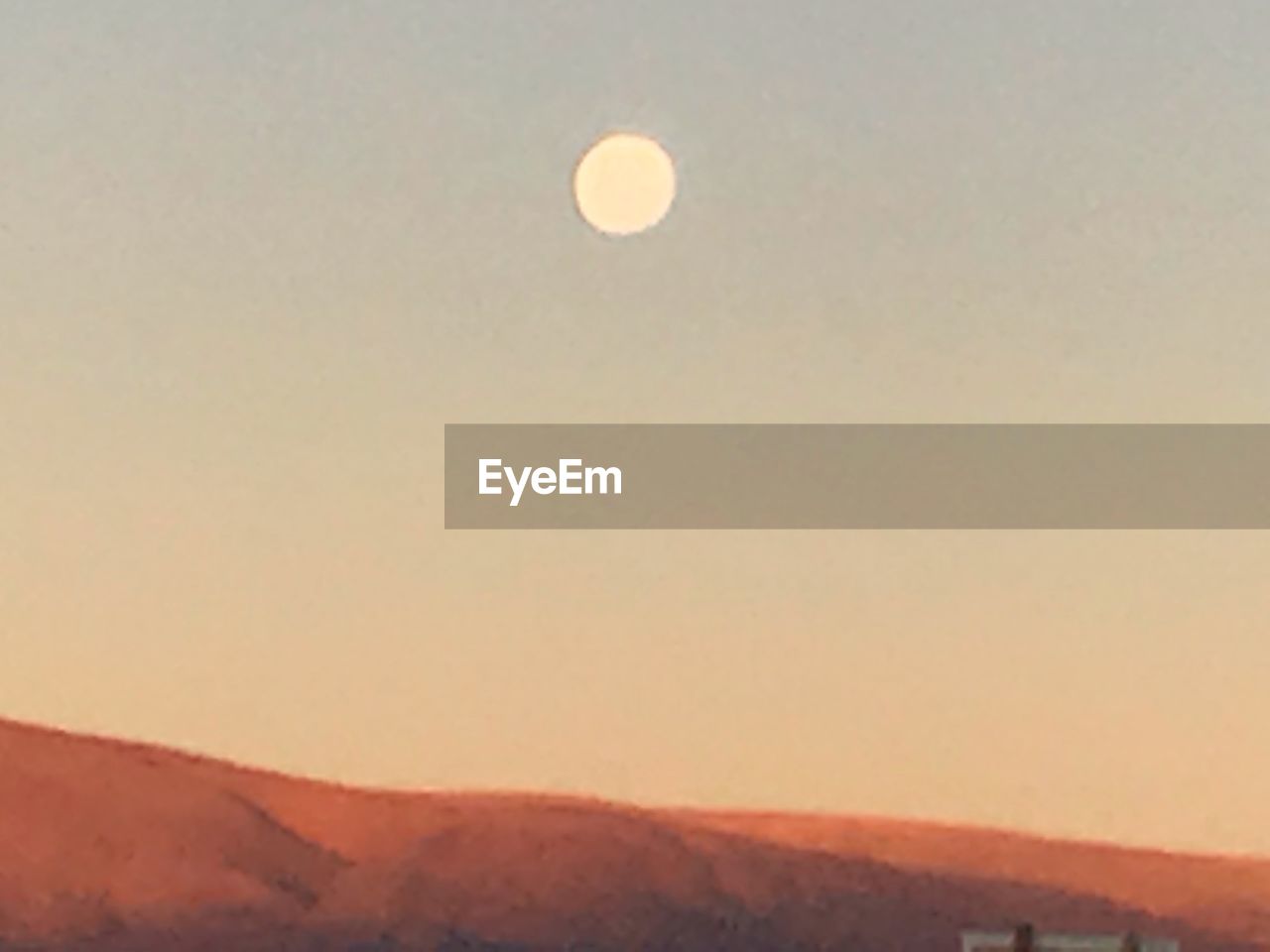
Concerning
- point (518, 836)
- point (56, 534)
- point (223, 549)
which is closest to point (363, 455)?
point (223, 549)

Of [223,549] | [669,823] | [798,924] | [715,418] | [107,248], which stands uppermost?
[107,248]

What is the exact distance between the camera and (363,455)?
2.05m

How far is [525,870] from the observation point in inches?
77.4

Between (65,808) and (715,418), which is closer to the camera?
(65,808)

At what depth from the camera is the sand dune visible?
193cm

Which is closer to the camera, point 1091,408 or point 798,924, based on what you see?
point 798,924

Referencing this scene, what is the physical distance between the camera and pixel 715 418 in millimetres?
2076

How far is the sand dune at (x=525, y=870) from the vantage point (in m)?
1.93

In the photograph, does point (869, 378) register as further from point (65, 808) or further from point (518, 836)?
point (65, 808)

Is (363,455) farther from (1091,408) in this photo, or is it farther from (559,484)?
(1091,408)

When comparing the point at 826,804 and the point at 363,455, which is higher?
the point at 363,455

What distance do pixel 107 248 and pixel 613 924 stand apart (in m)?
1.08

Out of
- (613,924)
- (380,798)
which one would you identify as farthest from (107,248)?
(613,924)

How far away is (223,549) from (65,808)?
1.20ft
